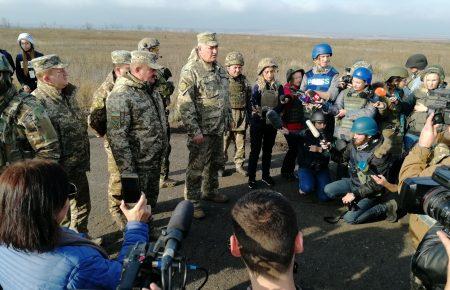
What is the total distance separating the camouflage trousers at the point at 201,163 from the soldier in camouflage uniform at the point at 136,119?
776 millimetres

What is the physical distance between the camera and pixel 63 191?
5.79 ft

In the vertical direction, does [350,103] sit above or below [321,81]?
below

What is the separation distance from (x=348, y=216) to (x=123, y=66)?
11.0 feet

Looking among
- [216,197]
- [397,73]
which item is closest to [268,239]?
[216,197]

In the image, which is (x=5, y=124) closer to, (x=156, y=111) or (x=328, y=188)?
(x=156, y=111)

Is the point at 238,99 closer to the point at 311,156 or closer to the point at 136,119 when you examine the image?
Result: the point at 311,156

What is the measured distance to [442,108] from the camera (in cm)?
272

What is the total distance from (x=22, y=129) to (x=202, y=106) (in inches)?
86.9

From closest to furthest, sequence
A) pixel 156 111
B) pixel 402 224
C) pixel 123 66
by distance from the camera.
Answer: pixel 156 111 → pixel 123 66 → pixel 402 224

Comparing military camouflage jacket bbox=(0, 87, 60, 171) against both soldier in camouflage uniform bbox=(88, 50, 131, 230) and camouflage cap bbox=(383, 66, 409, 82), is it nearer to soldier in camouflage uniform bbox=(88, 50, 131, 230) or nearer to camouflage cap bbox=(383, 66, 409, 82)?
soldier in camouflage uniform bbox=(88, 50, 131, 230)

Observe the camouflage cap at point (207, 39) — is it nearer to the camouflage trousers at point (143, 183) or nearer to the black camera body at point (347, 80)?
the camouflage trousers at point (143, 183)

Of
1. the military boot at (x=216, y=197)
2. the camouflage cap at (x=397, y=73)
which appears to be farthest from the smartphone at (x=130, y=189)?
the camouflage cap at (x=397, y=73)

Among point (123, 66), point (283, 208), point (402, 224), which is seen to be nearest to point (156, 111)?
point (123, 66)

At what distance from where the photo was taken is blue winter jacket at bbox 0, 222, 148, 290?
5.53 feet
